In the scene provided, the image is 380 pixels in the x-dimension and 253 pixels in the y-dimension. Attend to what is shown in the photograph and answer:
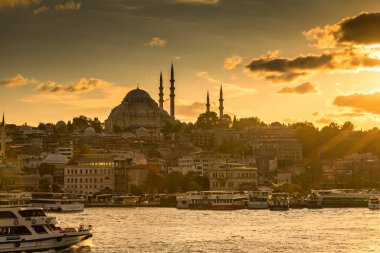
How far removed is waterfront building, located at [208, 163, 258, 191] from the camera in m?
96.2

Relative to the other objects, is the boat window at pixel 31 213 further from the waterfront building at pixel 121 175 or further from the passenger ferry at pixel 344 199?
the waterfront building at pixel 121 175

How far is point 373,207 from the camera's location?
79000 mm

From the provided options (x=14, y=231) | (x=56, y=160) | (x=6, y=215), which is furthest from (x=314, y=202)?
(x=6, y=215)

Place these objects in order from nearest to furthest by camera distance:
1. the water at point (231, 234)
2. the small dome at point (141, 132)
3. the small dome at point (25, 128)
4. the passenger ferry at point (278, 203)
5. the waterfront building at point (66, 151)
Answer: the water at point (231, 234)
the passenger ferry at point (278, 203)
the waterfront building at point (66, 151)
the small dome at point (141, 132)
the small dome at point (25, 128)

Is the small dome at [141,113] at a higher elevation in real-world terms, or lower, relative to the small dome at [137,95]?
lower

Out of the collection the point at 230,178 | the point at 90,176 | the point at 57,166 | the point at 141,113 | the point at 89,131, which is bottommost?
the point at 230,178

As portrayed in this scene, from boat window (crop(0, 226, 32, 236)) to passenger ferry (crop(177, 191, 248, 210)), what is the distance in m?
42.4

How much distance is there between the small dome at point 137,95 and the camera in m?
156

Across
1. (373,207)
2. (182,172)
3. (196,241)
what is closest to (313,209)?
(373,207)

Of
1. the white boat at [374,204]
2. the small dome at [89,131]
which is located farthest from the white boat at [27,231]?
the small dome at [89,131]

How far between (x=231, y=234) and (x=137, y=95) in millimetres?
110952

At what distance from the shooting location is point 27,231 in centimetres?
3647

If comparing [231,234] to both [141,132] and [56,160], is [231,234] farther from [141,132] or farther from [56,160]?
[141,132]

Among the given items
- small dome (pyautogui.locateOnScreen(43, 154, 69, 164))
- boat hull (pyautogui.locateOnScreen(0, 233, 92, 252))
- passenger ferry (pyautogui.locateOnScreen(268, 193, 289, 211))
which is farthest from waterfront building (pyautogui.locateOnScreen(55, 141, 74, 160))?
boat hull (pyautogui.locateOnScreen(0, 233, 92, 252))
